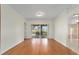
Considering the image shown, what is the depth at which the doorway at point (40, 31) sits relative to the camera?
34.2ft

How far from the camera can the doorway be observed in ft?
34.2

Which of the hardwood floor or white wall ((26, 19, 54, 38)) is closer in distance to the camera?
the hardwood floor

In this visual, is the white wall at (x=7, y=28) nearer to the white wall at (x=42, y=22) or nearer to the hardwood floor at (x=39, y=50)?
the hardwood floor at (x=39, y=50)

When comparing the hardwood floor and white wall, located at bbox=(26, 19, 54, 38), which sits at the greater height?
white wall, located at bbox=(26, 19, 54, 38)

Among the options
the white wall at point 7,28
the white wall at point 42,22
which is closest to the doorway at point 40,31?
the white wall at point 42,22

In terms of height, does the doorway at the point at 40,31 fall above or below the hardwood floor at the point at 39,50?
above

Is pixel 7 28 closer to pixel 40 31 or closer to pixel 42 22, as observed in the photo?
pixel 40 31

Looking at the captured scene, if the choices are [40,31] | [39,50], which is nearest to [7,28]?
[39,50]

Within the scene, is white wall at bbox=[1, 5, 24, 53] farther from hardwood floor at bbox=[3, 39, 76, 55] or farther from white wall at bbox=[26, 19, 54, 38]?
white wall at bbox=[26, 19, 54, 38]

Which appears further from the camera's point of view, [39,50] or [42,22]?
[42,22]

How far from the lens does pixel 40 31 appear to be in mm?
10391

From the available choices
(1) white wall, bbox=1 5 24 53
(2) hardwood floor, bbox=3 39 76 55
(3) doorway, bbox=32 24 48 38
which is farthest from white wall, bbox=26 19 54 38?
(1) white wall, bbox=1 5 24 53
